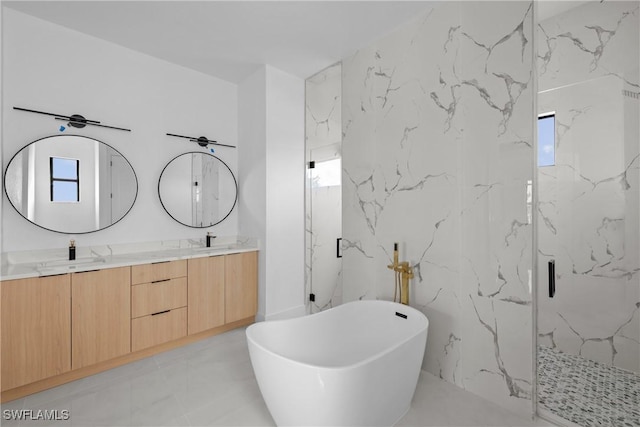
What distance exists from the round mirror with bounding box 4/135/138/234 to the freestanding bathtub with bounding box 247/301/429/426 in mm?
1889

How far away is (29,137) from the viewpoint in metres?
2.33

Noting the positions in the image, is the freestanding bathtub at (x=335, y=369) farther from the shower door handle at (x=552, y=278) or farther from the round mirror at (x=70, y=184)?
the round mirror at (x=70, y=184)

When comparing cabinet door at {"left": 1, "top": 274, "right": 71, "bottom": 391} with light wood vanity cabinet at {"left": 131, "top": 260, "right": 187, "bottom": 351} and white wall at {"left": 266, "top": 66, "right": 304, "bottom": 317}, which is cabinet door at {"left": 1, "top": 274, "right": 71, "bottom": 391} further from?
white wall at {"left": 266, "top": 66, "right": 304, "bottom": 317}

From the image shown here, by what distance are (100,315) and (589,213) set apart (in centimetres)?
345

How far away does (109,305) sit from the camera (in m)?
2.28

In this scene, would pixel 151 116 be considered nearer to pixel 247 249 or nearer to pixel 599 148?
pixel 247 249

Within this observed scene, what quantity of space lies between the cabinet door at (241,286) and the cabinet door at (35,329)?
1253mm

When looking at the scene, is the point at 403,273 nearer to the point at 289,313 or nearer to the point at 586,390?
the point at 586,390

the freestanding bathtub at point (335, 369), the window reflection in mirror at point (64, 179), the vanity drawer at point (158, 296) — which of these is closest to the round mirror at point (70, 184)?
the window reflection in mirror at point (64, 179)

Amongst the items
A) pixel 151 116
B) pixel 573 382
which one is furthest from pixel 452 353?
pixel 151 116

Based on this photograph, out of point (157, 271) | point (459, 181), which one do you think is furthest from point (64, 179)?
point (459, 181)

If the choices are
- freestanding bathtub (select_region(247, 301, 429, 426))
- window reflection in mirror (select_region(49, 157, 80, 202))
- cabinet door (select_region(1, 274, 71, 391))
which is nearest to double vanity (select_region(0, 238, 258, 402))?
cabinet door (select_region(1, 274, 71, 391))

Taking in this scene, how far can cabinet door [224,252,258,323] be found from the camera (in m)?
3.03

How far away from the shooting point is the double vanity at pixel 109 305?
195cm
